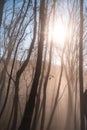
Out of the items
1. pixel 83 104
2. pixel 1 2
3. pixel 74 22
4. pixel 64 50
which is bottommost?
pixel 83 104

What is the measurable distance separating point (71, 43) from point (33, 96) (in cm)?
1308

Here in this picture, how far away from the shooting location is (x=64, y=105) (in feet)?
87.3

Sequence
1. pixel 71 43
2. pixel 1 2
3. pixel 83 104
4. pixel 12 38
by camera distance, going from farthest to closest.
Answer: pixel 71 43 < pixel 12 38 < pixel 83 104 < pixel 1 2

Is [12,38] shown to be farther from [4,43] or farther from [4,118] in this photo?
[4,118]

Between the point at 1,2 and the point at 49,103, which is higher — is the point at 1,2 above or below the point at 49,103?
above

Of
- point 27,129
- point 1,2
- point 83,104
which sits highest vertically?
point 1,2

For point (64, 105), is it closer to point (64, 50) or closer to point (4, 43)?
point (64, 50)

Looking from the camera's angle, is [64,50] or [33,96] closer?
[33,96]

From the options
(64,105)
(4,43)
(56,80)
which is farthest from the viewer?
(56,80)

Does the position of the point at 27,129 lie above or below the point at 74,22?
below

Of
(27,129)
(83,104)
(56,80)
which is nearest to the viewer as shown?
(27,129)

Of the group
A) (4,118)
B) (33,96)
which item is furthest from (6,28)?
(33,96)

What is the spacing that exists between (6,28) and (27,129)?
11676mm

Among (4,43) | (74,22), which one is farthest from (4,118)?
(74,22)
